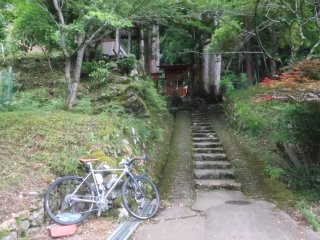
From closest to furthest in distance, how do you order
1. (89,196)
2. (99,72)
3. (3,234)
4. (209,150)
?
1. (3,234)
2. (89,196)
3. (209,150)
4. (99,72)

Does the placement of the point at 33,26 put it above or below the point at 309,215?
above

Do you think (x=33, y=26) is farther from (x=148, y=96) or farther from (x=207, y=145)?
(x=207, y=145)

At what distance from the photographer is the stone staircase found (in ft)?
26.9

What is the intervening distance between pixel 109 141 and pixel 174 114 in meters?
9.01

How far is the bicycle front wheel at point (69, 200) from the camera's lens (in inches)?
211

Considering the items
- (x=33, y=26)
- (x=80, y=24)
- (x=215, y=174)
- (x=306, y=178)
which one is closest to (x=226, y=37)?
(x=215, y=174)

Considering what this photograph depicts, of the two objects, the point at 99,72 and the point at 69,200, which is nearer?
the point at 69,200

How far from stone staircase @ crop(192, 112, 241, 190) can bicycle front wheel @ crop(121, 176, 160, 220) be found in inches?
77.2

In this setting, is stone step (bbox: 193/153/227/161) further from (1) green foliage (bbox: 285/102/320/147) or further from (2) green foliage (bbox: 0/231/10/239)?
(2) green foliage (bbox: 0/231/10/239)

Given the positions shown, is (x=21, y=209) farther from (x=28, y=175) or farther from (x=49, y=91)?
(x=49, y=91)

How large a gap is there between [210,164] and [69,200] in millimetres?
4618

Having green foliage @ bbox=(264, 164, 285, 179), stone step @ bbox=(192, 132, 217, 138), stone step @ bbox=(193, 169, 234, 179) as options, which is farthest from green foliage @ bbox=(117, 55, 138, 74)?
green foliage @ bbox=(264, 164, 285, 179)

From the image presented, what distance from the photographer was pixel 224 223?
5.86m

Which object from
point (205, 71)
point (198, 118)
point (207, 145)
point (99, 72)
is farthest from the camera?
point (205, 71)
